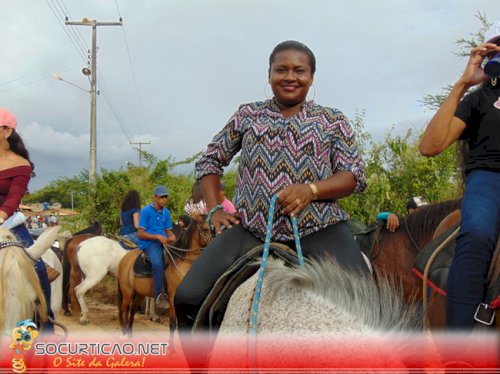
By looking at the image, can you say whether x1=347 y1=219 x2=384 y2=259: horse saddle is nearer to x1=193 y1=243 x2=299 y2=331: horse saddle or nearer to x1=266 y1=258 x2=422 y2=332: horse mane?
x1=193 y1=243 x2=299 y2=331: horse saddle

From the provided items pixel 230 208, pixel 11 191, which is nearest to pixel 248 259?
pixel 11 191

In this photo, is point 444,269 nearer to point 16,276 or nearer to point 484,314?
point 484,314

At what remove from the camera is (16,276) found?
11.0ft

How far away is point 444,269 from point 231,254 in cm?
150

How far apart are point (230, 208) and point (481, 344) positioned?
211 inches

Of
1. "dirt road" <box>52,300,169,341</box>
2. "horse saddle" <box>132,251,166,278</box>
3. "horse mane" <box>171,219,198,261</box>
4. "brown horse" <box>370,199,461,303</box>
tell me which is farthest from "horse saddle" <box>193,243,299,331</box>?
"dirt road" <box>52,300,169,341</box>

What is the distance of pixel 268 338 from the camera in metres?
1.60

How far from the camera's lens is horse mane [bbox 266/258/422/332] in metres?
1.59

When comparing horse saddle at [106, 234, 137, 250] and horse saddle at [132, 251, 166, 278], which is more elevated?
horse saddle at [132, 251, 166, 278]

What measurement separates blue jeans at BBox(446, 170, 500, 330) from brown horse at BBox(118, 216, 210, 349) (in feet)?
17.8

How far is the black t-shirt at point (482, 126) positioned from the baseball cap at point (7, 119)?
3459 mm

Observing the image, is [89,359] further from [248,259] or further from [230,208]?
[230,208]

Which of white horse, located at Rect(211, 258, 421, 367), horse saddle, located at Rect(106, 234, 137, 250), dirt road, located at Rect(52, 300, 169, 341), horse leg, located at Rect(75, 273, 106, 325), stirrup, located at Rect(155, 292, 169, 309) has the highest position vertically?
white horse, located at Rect(211, 258, 421, 367)

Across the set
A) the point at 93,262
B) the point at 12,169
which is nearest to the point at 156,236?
the point at 93,262
